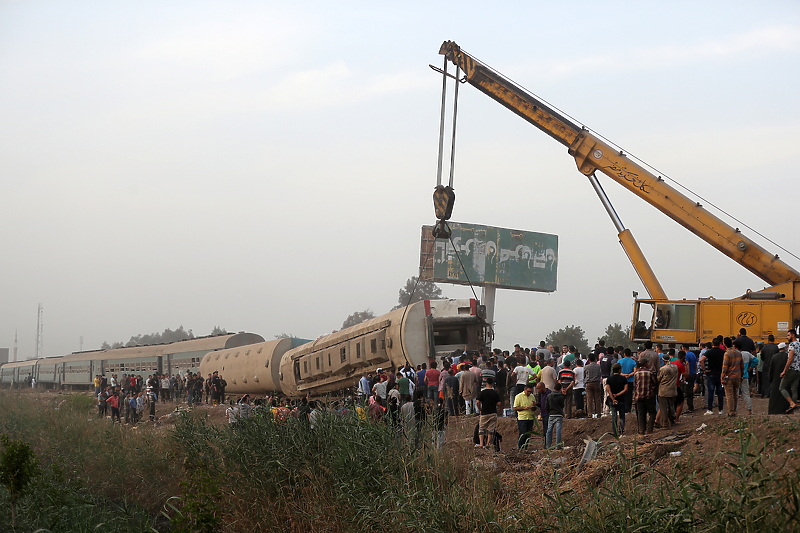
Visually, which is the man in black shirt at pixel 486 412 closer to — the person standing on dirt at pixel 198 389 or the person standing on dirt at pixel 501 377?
the person standing on dirt at pixel 501 377

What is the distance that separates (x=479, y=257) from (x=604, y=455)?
1273 inches

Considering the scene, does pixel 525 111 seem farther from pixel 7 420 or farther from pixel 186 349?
pixel 186 349

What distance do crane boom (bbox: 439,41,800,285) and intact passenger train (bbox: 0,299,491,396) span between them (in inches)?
224

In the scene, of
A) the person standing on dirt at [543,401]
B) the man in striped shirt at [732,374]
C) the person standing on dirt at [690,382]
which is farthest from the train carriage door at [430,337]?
the man in striped shirt at [732,374]

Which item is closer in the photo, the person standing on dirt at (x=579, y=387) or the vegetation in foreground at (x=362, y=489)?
the vegetation in foreground at (x=362, y=489)

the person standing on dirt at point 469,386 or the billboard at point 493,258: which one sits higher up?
the billboard at point 493,258

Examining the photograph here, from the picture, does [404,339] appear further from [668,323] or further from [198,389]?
[198,389]

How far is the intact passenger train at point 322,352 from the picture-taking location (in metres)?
18.5

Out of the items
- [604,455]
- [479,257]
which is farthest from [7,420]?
[479,257]

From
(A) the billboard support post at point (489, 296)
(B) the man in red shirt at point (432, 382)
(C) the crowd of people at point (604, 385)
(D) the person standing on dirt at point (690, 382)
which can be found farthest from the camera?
(A) the billboard support post at point (489, 296)

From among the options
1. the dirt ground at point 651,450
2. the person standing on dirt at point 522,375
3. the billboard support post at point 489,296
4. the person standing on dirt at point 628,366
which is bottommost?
the dirt ground at point 651,450

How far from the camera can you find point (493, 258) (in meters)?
41.3

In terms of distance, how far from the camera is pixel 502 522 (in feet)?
21.8

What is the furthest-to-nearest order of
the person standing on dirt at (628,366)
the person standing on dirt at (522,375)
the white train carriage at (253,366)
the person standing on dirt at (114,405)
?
the white train carriage at (253,366) → the person standing on dirt at (114,405) → the person standing on dirt at (522,375) → the person standing on dirt at (628,366)
